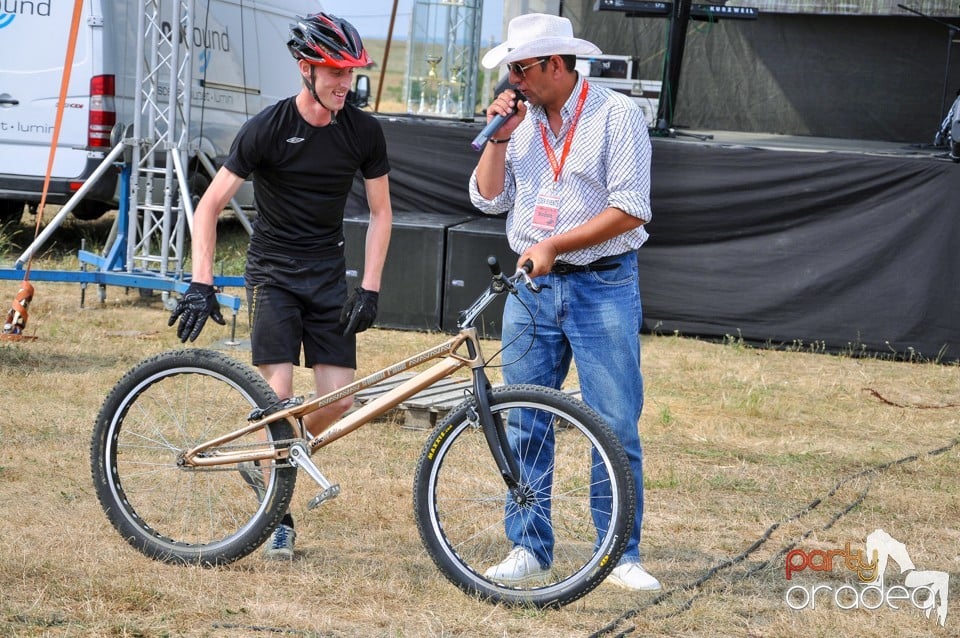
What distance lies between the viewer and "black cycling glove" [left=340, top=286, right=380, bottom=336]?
14.1 feet

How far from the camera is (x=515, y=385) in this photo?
4.01 meters

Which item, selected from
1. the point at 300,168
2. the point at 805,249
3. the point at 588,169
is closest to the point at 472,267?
the point at 805,249

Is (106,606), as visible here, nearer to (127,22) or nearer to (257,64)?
(127,22)

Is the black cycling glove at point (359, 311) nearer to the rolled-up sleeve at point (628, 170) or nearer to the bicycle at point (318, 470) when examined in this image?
the bicycle at point (318, 470)

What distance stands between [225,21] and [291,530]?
815 cm

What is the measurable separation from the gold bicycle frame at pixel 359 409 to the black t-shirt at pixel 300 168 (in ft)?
1.87

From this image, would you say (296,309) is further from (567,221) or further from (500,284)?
Answer: (567,221)

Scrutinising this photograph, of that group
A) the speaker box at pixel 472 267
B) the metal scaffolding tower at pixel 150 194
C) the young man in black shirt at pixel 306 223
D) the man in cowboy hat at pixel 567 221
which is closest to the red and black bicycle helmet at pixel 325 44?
the young man in black shirt at pixel 306 223

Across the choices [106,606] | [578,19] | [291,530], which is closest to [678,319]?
[291,530]

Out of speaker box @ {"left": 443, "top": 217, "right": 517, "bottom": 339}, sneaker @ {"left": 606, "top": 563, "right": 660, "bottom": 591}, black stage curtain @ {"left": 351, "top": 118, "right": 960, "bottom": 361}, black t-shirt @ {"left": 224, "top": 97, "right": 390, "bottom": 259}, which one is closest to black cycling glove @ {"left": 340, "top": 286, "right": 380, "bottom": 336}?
black t-shirt @ {"left": 224, "top": 97, "right": 390, "bottom": 259}

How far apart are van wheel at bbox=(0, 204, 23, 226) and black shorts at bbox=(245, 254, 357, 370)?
852cm

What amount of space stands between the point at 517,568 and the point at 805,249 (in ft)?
18.2

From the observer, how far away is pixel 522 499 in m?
4.07

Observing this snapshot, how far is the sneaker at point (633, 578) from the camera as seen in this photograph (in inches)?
168
